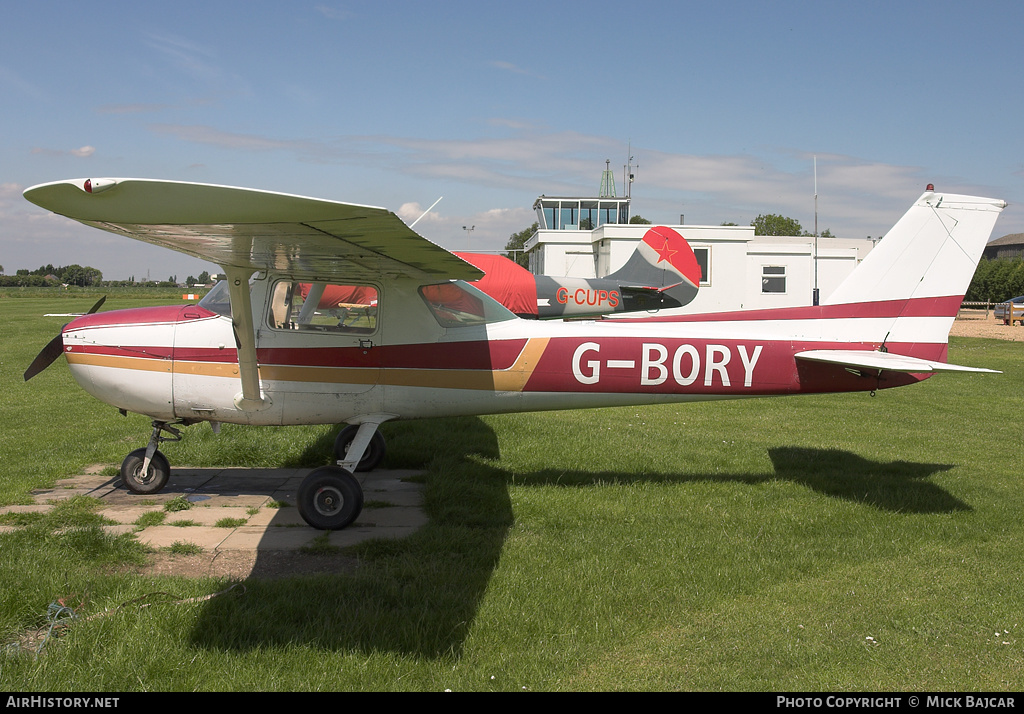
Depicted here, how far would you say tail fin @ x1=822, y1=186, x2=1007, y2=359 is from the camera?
6.33 metres

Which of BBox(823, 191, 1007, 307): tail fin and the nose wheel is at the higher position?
BBox(823, 191, 1007, 307): tail fin

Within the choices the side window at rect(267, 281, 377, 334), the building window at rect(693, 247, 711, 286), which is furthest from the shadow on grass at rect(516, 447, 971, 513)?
the building window at rect(693, 247, 711, 286)

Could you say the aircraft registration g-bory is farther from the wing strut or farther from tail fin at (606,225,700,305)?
tail fin at (606,225,700,305)

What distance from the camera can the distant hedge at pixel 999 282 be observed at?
7150 centimetres

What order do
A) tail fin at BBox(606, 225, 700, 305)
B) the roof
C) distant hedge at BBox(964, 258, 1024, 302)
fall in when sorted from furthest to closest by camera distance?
the roof → distant hedge at BBox(964, 258, 1024, 302) → tail fin at BBox(606, 225, 700, 305)

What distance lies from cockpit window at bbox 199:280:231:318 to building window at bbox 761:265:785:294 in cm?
2471

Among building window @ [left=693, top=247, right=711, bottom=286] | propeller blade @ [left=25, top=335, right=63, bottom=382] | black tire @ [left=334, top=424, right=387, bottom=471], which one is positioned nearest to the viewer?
propeller blade @ [left=25, top=335, right=63, bottom=382]

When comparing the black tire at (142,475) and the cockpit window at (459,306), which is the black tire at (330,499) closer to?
the cockpit window at (459,306)

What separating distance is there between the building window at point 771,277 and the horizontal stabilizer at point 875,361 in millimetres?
22490

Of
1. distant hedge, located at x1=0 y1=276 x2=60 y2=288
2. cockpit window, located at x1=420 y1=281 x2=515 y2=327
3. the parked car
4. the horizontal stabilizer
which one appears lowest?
the parked car

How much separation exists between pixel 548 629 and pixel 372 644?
91 centimetres


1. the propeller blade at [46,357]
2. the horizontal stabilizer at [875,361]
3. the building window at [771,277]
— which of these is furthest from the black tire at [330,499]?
the building window at [771,277]

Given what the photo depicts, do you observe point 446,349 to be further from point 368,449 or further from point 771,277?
point 771,277

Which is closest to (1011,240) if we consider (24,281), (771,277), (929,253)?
(771,277)
